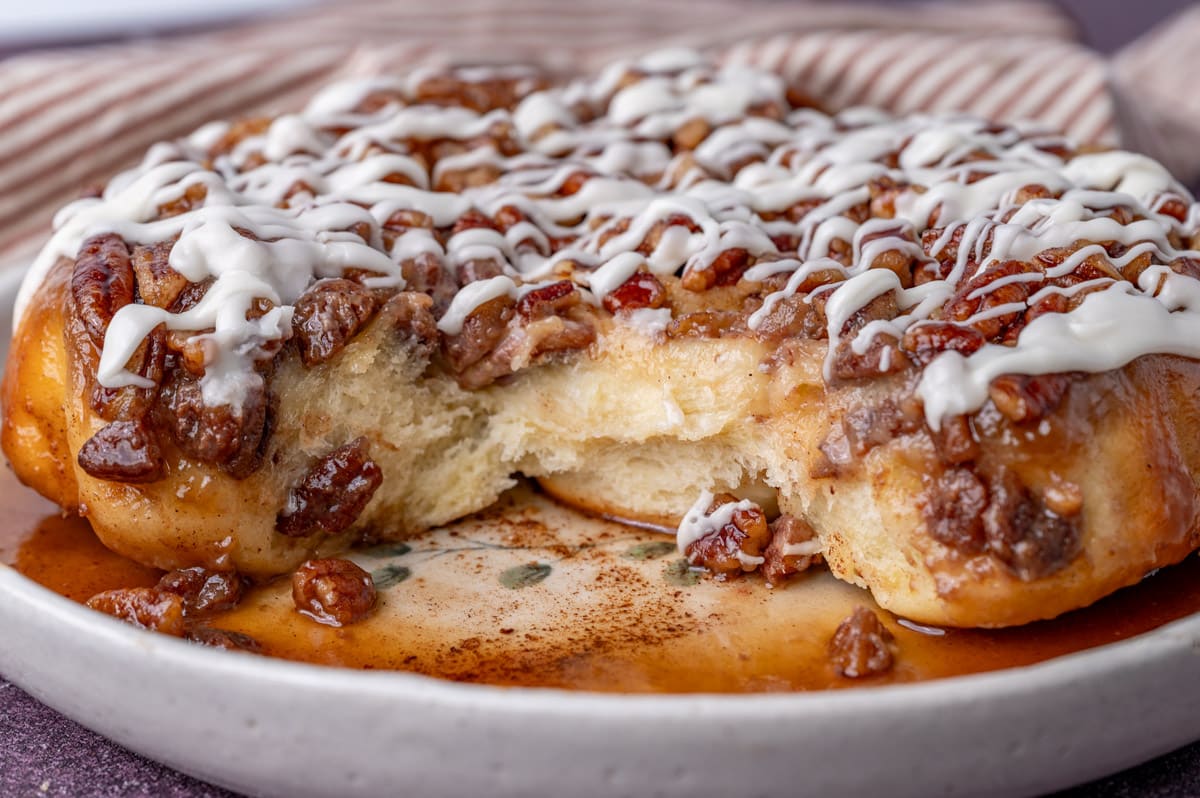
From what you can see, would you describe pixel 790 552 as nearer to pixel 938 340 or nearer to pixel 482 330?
pixel 938 340

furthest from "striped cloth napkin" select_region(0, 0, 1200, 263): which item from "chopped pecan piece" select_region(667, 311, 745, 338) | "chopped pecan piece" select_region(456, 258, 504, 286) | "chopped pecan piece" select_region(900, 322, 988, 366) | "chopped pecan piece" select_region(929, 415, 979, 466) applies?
"chopped pecan piece" select_region(929, 415, 979, 466)

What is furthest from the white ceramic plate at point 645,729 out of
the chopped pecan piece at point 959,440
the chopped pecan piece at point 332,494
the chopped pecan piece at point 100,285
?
the chopped pecan piece at point 100,285

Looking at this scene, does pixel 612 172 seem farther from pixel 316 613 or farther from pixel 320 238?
pixel 316 613

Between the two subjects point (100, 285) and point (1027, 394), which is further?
point (100, 285)

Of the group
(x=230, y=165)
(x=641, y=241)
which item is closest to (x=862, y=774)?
(x=641, y=241)

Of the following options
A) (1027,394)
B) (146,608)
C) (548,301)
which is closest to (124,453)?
(146,608)

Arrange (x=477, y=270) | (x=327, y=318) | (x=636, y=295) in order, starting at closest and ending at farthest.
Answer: (x=327, y=318) < (x=636, y=295) < (x=477, y=270)
